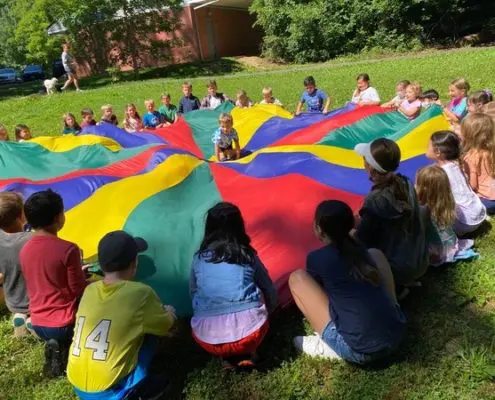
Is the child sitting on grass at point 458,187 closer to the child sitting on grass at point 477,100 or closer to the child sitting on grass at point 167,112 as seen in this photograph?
the child sitting on grass at point 477,100

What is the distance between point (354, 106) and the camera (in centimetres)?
627

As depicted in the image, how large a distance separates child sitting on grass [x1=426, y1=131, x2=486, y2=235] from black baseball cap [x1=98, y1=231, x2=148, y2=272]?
92.0 inches

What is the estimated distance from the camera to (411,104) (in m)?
6.01

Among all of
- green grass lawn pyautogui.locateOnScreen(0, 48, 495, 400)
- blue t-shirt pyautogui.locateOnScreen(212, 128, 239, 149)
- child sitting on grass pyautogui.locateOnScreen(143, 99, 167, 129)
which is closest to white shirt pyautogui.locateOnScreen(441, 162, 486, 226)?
green grass lawn pyautogui.locateOnScreen(0, 48, 495, 400)

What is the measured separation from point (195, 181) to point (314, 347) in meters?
1.94

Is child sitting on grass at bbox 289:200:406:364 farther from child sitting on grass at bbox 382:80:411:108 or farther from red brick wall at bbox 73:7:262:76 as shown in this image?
red brick wall at bbox 73:7:262:76

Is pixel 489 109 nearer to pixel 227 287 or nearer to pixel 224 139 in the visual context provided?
pixel 224 139

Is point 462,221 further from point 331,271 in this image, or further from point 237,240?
point 237,240

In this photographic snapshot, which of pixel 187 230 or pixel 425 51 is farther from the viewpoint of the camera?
pixel 425 51

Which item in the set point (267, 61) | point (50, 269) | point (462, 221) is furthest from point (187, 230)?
point (267, 61)

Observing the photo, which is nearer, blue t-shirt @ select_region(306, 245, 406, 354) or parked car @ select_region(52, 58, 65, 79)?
blue t-shirt @ select_region(306, 245, 406, 354)

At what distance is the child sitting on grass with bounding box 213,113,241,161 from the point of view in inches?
216

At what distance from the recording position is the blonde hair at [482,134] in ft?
12.7

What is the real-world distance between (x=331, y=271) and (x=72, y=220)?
2.20 m
